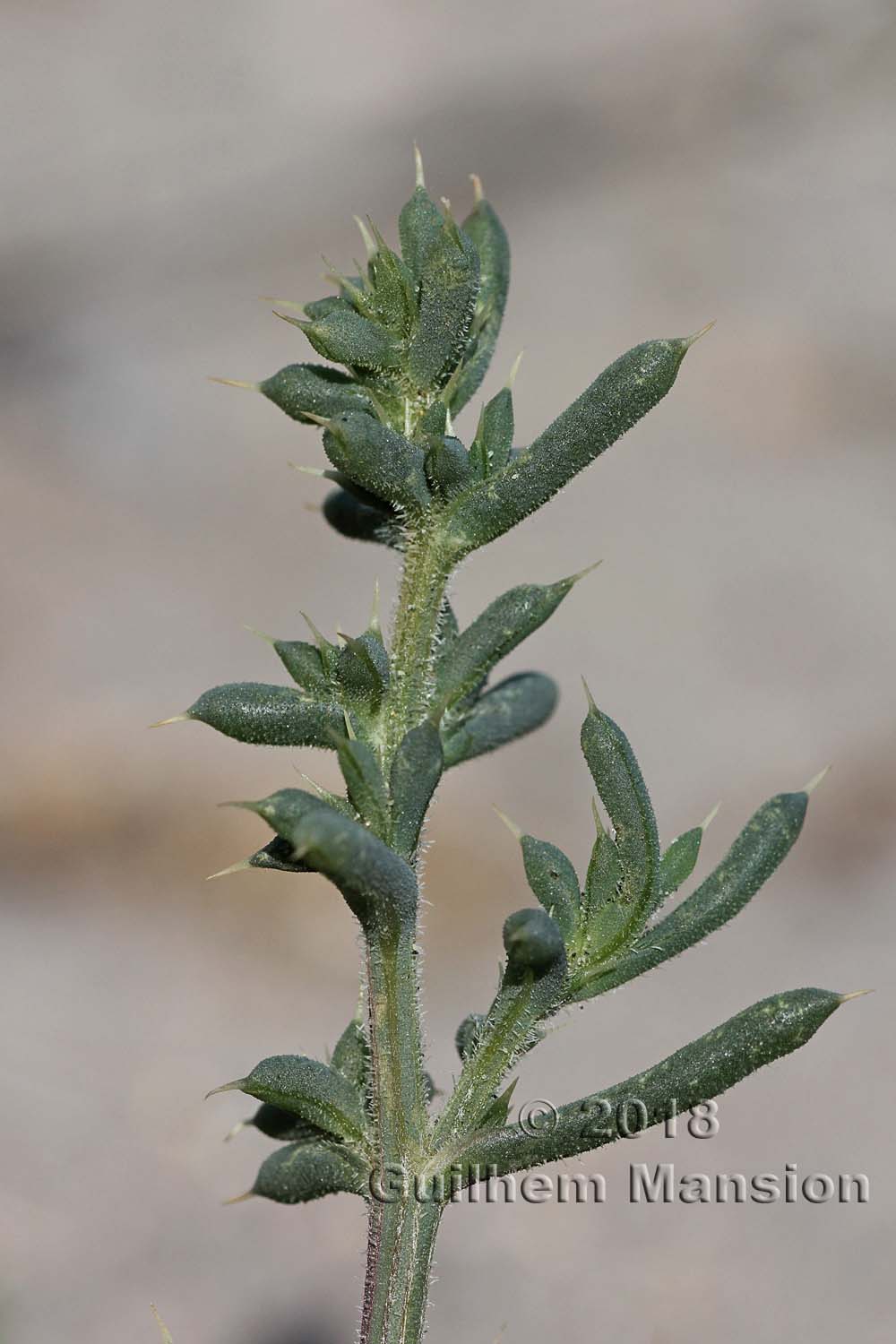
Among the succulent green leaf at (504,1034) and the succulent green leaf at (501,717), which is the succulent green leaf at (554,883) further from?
the succulent green leaf at (501,717)

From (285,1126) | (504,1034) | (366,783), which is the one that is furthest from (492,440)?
(285,1126)

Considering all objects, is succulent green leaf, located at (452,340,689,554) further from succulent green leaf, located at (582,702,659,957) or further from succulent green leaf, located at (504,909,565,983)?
succulent green leaf, located at (504,909,565,983)

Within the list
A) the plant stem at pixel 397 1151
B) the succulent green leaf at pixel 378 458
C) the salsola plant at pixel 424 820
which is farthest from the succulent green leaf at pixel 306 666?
the succulent green leaf at pixel 378 458

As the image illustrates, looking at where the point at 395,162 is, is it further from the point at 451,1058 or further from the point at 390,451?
the point at 390,451

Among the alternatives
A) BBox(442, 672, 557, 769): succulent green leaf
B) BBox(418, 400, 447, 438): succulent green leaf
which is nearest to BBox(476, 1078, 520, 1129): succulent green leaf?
BBox(442, 672, 557, 769): succulent green leaf

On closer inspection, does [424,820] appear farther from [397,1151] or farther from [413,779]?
[397,1151]

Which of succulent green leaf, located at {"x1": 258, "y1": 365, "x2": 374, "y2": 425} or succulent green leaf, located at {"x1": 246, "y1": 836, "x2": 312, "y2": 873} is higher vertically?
succulent green leaf, located at {"x1": 258, "y1": 365, "x2": 374, "y2": 425}

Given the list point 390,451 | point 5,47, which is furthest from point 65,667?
point 5,47
